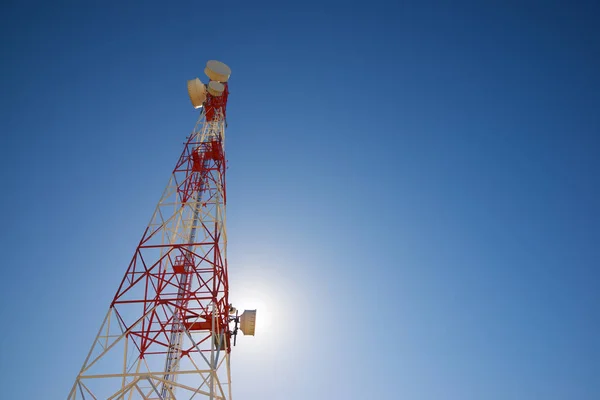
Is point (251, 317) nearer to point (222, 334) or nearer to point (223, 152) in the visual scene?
point (222, 334)

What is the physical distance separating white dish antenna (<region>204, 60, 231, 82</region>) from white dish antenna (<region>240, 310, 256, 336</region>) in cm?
1971

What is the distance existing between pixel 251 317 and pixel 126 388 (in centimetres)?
813

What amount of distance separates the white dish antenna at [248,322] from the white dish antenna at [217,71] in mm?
19710

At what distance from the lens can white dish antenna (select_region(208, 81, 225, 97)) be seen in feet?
106

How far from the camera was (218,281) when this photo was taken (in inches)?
876

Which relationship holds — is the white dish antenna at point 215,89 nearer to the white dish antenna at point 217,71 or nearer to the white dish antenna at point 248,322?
the white dish antenna at point 217,71

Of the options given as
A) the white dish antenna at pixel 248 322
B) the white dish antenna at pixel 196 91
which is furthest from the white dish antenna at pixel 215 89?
the white dish antenna at pixel 248 322

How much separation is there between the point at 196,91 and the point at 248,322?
1897cm

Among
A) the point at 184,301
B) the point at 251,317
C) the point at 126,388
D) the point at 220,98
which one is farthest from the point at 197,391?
the point at 220,98

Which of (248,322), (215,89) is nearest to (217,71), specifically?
(215,89)

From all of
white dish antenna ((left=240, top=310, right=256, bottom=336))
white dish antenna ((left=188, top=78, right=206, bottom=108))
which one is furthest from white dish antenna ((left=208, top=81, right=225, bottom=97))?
white dish antenna ((left=240, top=310, right=256, bottom=336))

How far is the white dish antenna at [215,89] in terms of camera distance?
3238 centimetres

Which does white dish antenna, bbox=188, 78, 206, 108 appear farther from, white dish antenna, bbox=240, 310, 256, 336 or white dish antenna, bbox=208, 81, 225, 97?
white dish antenna, bbox=240, 310, 256, 336

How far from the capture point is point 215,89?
3231 centimetres
